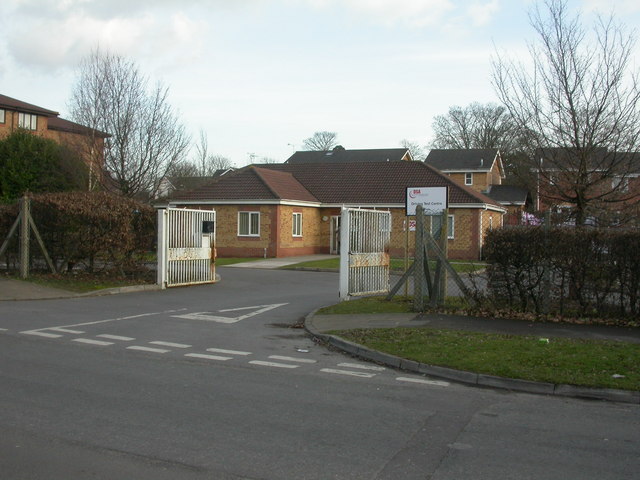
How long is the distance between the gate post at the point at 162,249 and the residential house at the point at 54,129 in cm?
1396

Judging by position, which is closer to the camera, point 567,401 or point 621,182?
point 567,401

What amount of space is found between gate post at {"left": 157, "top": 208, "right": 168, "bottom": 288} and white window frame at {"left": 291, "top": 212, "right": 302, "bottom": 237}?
17.5 m

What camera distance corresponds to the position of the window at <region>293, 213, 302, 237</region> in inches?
1438

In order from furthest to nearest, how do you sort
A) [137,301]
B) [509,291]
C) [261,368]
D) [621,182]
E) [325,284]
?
[325,284] → [137,301] → [621,182] → [509,291] → [261,368]

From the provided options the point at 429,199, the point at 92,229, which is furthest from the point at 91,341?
the point at 92,229

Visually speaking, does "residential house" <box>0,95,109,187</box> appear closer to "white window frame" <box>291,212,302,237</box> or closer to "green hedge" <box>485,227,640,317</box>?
"white window frame" <box>291,212,302,237</box>

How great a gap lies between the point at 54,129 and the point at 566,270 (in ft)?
170

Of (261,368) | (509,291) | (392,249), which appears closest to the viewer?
(261,368)

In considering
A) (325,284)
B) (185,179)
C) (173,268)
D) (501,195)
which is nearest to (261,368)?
(173,268)

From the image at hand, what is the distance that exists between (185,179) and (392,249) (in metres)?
21.2

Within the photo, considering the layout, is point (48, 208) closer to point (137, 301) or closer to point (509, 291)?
point (137, 301)

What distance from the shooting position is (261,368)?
873cm

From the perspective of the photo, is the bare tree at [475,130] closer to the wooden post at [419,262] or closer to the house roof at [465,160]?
the house roof at [465,160]

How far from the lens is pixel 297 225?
36.9 m
